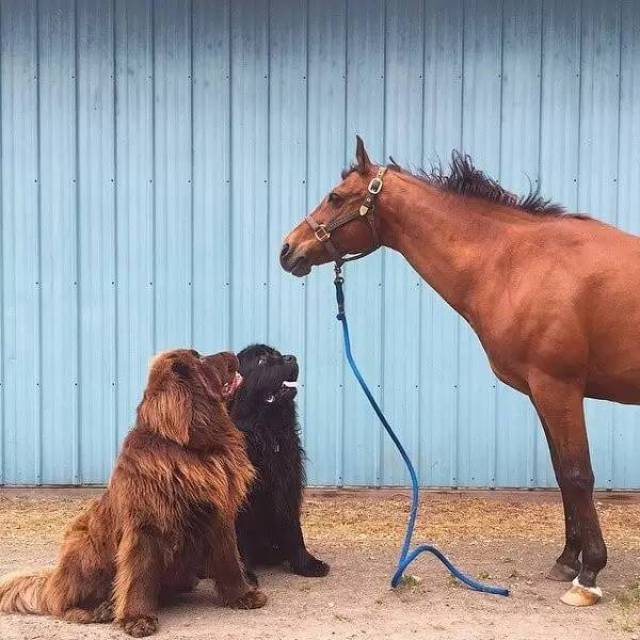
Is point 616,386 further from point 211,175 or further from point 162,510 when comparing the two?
point 211,175

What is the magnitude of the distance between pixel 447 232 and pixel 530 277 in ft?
1.74

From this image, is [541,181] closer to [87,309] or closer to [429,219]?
[429,219]

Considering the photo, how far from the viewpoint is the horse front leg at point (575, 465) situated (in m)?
3.79

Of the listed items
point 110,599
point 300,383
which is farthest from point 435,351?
point 110,599

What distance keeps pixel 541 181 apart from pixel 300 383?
2.74m

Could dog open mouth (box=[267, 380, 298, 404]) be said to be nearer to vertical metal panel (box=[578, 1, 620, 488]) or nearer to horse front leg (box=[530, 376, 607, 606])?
horse front leg (box=[530, 376, 607, 606])

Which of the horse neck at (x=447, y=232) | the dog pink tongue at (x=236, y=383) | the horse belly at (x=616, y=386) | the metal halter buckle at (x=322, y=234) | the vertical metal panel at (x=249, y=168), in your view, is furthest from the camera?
the vertical metal panel at (x=249, y=168)

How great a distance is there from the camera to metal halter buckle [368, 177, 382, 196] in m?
4.11

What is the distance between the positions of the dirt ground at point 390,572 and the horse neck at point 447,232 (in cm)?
161

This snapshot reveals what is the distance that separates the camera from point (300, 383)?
21.1ft

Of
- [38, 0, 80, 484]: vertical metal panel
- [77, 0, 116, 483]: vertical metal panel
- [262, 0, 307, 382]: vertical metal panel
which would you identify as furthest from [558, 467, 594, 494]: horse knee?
[38, 0, 80, 484]: vertical metal panel

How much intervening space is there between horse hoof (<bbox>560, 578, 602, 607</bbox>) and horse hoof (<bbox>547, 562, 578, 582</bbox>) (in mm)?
329

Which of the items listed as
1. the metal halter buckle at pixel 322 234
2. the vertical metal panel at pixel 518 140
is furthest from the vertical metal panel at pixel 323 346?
the metal halter buckle at pixel 322 234

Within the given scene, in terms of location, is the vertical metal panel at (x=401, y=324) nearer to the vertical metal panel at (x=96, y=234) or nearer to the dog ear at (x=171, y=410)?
the vertical metal panel at (x=96, y=234)
